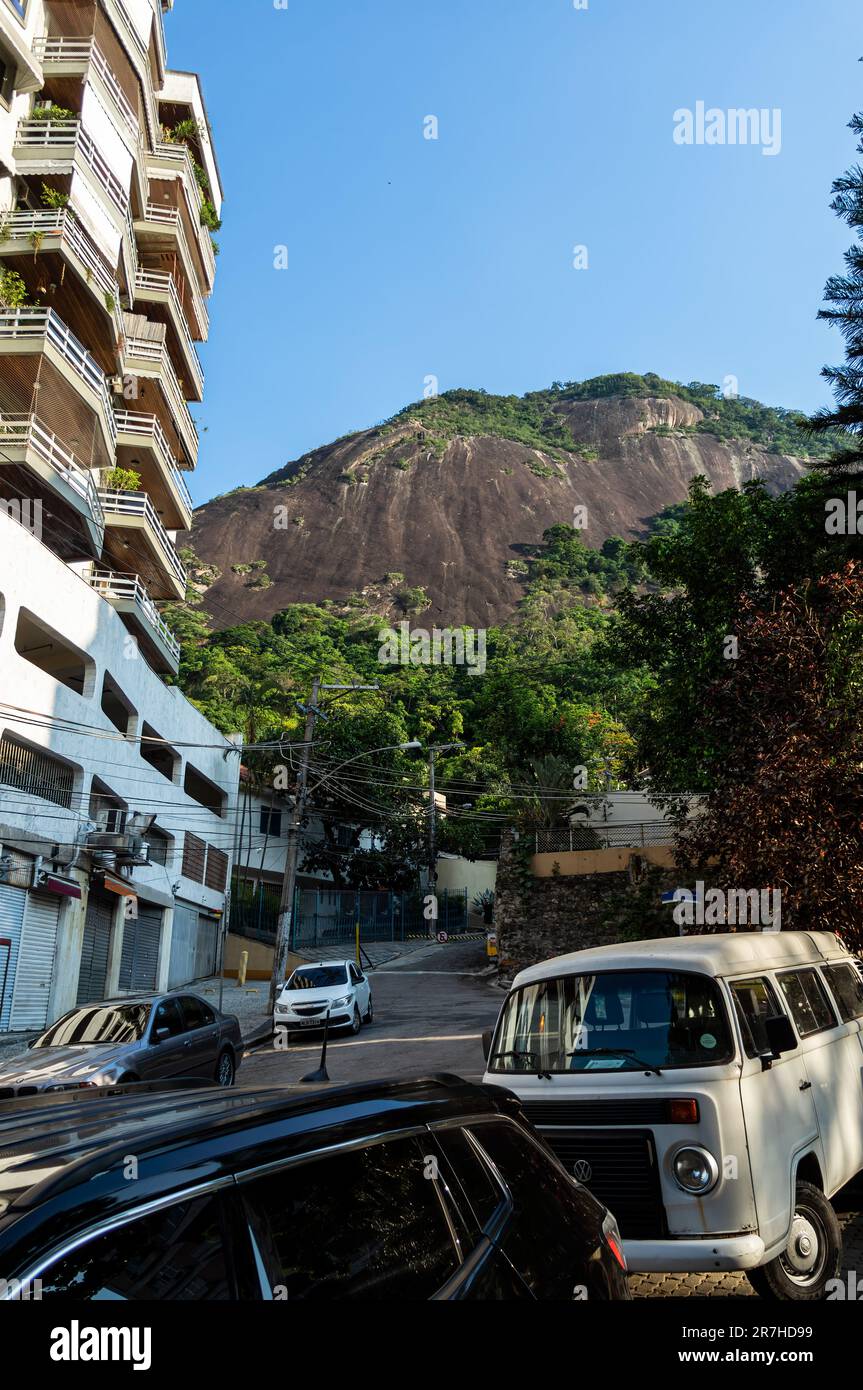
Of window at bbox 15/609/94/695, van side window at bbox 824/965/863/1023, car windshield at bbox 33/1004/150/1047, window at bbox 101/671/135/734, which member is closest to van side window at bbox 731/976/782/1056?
van side window at bbox 824/965/863/1023

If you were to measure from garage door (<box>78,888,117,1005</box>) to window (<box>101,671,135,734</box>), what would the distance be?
16.3ft

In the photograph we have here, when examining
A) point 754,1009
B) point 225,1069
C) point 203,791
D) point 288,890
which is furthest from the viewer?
point 203,791

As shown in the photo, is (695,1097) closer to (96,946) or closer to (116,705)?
(96,946)

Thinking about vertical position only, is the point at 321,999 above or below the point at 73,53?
below

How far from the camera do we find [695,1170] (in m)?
5.20

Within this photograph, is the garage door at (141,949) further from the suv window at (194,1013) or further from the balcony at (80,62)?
the balcony at (80,62)

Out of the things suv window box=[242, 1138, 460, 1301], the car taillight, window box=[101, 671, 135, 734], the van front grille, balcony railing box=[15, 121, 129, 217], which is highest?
balcony railing box=[15, 121, 129, 217]

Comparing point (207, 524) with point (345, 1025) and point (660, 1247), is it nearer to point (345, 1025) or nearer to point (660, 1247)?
point (345, 1025)

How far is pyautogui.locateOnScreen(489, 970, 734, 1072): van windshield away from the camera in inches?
224

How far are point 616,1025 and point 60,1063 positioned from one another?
7.06 m

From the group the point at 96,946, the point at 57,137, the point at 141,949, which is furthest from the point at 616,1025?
the point at 57,137

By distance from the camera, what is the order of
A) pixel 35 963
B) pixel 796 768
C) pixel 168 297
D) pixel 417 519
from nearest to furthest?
pixel 796 768 → pixel 35 963 → pixel 168 297 → pixel 417 519

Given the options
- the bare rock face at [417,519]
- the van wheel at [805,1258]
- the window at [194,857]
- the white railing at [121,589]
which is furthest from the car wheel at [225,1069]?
the bare rock face at [417,519]

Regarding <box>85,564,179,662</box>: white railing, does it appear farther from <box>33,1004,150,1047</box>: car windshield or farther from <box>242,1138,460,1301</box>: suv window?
<box>242,1138,460,1301</box>: suv window
